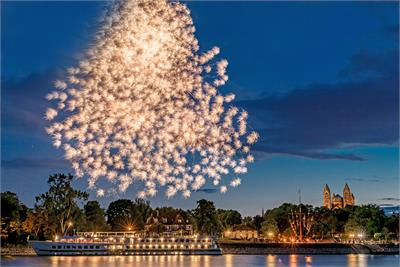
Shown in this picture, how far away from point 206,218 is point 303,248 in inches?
921

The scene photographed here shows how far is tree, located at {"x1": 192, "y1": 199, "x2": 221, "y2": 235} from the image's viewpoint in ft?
328

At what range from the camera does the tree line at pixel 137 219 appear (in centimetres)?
6850

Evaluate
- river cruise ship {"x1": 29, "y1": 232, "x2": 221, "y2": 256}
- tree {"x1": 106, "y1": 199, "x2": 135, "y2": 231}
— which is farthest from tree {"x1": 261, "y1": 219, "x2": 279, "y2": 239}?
river cruise ship {"x1": 29, "y1": 232, "x2": 221, "y2": 256}

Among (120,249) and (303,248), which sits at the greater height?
(120,249)

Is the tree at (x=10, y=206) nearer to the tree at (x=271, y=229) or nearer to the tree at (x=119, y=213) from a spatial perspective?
the tree at (x=119, y=213)

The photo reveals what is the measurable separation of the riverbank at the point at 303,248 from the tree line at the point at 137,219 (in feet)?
27.4

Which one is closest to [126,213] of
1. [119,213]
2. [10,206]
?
[119,213]

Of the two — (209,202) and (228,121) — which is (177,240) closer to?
(209,202)

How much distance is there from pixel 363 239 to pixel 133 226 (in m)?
37.8

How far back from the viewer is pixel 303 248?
268 ft

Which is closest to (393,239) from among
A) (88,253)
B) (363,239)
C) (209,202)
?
(363,239)

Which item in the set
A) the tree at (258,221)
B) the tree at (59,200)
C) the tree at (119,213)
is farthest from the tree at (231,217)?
the tree at (59,200)

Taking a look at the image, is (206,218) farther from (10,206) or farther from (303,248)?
(10,206)

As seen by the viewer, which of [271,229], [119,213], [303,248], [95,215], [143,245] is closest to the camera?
[143,245]
